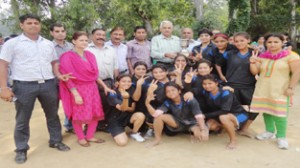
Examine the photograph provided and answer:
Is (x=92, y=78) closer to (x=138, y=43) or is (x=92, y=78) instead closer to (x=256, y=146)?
(x=138, y=43)

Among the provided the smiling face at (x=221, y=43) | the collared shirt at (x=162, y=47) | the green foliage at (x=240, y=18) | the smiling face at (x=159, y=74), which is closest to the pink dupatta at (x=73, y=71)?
the smiling face at (x=159, y=74)

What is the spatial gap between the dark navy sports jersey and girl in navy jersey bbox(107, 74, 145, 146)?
918 millimetres

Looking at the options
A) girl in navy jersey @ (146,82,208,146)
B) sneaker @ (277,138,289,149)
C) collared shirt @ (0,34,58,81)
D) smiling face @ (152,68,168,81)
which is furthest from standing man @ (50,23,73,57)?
sneaker @ (277,138,289,149)

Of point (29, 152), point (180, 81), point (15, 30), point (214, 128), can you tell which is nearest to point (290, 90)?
point (214, 128)

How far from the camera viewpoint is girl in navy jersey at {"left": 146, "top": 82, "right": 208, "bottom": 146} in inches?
138

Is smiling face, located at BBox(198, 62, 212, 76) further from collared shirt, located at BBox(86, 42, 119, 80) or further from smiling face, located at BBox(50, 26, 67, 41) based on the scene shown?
smiling face, located at BBox(50, 26, 67, 41)

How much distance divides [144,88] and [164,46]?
1071mm

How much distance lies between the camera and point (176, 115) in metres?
3.63

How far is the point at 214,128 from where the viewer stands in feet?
12.1

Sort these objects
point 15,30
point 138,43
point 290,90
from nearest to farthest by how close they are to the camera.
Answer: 1. point 290,90
2. point 138,43
3. point 15,30

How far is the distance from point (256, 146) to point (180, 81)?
129cm

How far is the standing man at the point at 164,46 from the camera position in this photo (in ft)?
14.9

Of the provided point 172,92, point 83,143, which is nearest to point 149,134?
Result: point 172,92

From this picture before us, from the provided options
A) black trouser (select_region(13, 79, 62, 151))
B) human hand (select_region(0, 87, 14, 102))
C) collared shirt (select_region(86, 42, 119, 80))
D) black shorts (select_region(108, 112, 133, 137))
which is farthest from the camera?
collared shirt (select_region(86, 42, 119, 80))
